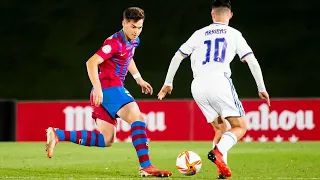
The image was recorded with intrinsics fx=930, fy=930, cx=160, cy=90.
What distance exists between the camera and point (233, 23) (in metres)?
19.3

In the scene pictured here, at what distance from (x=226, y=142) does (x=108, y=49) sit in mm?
1442

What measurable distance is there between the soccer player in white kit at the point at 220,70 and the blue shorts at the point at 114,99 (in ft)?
2.30

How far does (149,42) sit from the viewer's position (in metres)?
19.7

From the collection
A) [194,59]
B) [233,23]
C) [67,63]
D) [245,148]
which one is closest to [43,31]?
[67,63]

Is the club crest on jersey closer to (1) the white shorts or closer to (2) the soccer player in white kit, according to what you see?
(2) the soccer player in white kit

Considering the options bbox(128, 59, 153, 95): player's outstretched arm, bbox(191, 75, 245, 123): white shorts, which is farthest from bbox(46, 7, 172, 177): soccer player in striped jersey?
bbox(191, 75, 245, 123): white shorts

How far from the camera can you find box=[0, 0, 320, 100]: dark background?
1925 cm

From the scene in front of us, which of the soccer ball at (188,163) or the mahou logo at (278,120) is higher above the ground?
the mahou logo at (278,120)

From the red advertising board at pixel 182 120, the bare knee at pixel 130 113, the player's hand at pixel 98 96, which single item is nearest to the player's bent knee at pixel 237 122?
the bare knee at pixel 130 113

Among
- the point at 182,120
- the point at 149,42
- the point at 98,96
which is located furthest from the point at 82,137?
the point at 149,42

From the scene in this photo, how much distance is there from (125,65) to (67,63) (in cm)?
1128

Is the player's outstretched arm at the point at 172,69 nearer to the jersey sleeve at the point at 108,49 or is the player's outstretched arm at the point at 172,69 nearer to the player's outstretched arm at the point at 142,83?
the jersey sleeve at the point at 108,49

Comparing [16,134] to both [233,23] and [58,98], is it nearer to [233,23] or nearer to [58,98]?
[58,98]

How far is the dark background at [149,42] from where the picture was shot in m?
19.2
